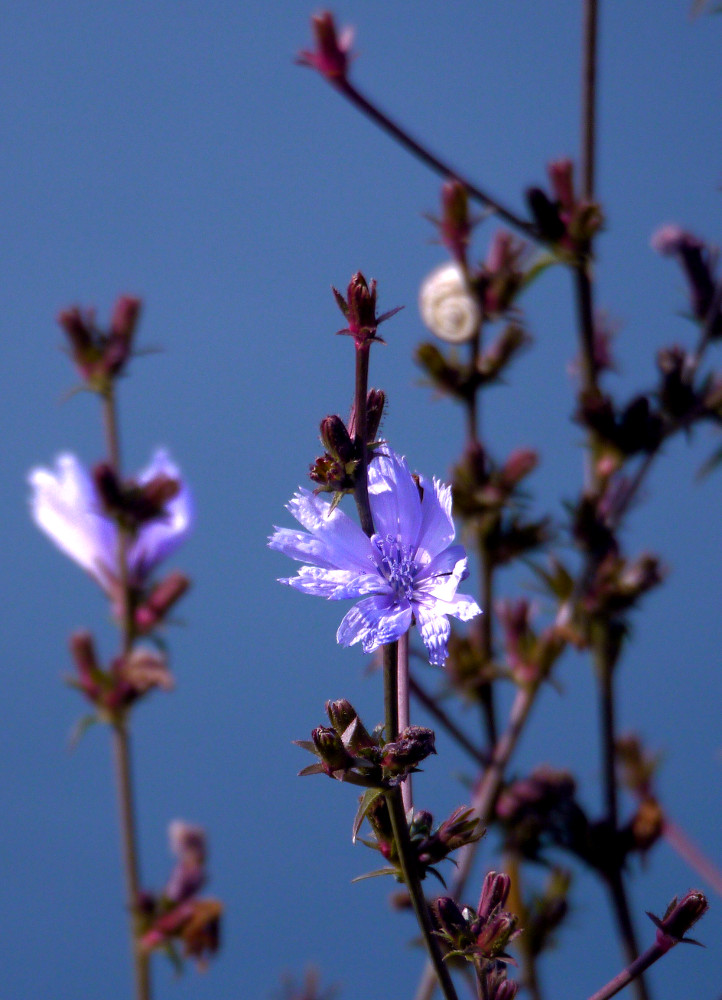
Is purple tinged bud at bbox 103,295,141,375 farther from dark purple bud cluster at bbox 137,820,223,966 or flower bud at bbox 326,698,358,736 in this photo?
flower bud at bbox 326,698,358,736

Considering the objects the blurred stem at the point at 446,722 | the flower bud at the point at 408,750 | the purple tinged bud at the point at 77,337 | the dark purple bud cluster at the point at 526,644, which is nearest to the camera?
the flower bud at the point at 408,750

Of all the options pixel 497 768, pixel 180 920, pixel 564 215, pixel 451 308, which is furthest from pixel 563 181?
pixel 180 920

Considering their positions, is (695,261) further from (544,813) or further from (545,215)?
(544,813)

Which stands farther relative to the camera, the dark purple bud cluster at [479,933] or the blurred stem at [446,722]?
the blurred stem at [446,722]

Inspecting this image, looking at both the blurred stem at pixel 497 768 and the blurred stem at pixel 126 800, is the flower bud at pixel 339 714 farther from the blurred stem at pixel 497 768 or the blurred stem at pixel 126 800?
the blurred stem at pixel 126 800

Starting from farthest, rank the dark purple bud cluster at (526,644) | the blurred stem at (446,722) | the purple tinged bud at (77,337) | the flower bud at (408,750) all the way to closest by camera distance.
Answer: the purple tinged bud at (77,337), the dark purple bud cluster at (526,644), the blurred stem at (446,722), the flower bud at (408,750)

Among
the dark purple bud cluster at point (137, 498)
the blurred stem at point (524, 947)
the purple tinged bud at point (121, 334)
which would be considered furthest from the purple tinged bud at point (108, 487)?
the blurred stem at point (524, 947)
